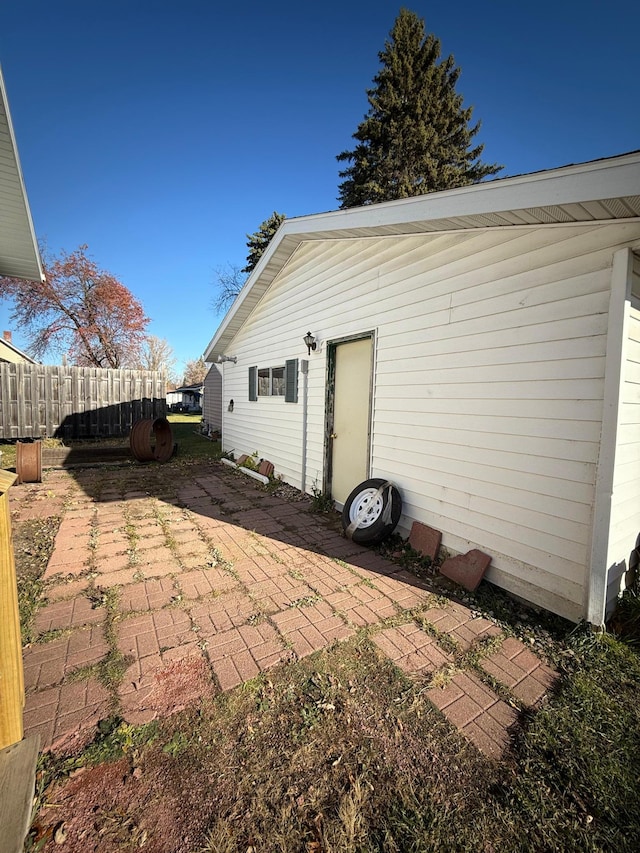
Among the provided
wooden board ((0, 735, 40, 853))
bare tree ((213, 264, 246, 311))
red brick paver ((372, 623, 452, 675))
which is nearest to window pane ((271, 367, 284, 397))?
red brick paver ((372, 623, 452, 675))

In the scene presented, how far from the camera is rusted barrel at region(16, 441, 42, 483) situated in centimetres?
605

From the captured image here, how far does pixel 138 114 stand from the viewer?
7133mm

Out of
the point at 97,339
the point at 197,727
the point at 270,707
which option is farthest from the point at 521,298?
the point at 97,339

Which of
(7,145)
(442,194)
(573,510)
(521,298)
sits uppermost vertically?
(7,145)

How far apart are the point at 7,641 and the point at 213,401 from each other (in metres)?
16.2

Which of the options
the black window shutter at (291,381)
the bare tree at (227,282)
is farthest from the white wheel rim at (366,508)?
the bare tree at (227,282)

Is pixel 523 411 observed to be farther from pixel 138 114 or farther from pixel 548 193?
pixel 138 114

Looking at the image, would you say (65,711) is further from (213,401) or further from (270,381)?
(213,401)

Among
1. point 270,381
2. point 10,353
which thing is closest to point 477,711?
point 270,381

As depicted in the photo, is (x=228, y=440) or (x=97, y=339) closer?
(x=228, y=440)

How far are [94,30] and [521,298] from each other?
7.46m

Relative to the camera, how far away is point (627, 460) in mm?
2461

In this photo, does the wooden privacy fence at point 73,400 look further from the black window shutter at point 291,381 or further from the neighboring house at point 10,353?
the black window shutter at point 291,381

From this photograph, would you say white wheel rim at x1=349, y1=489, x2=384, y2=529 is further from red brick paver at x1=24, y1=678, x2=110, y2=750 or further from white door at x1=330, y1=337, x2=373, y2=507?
red brick paver at x1=24, y1=678, x2=110, y2=750
